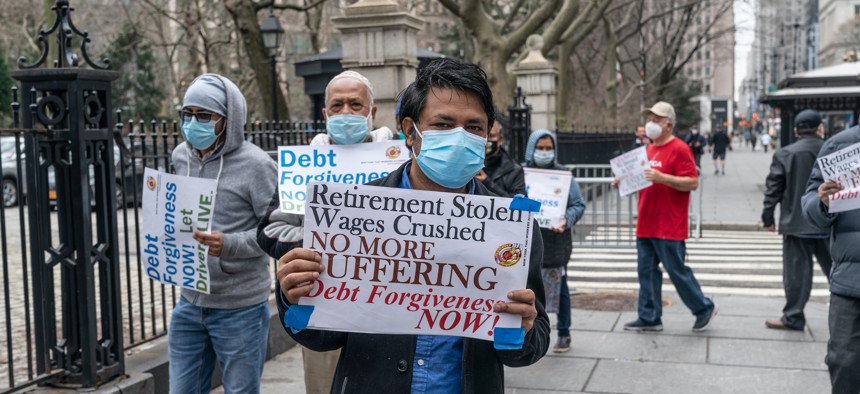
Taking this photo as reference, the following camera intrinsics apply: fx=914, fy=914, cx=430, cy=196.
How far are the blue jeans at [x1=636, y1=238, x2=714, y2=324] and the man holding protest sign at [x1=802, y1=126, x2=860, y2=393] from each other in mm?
2710

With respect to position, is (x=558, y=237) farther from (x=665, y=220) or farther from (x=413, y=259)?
(x=413, y=259)

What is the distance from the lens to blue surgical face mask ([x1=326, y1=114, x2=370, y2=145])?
459 cm

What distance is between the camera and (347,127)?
15.1 feet

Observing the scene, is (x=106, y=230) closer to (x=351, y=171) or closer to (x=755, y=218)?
(x=351, y=171)

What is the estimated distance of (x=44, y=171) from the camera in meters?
4.89

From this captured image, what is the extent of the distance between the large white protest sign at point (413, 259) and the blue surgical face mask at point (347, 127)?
204 centimetres

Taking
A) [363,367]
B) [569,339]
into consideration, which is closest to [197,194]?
[363,367]

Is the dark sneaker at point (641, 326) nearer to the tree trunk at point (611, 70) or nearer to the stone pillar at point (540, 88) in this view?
the stone pillar at point (540, 88)

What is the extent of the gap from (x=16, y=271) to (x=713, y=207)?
1499 centimetres

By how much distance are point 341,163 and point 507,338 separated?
2.26 m

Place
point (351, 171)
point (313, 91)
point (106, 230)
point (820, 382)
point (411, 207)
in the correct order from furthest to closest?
1. point (313, 91)
2. point (820, 382)
3. point (106, 230)
4. point (351, 171)
5. point (411, 207)

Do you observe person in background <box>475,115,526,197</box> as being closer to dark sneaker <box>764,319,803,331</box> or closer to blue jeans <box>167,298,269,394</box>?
blue jeans <box>167,298,269,394</box>

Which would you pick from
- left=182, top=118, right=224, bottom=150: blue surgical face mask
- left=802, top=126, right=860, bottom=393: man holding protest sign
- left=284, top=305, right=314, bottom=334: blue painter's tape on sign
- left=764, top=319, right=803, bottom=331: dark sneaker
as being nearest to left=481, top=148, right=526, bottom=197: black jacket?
left=802, top=126, right=860, bottom=393: man holding protest sign

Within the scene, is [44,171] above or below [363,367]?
above
